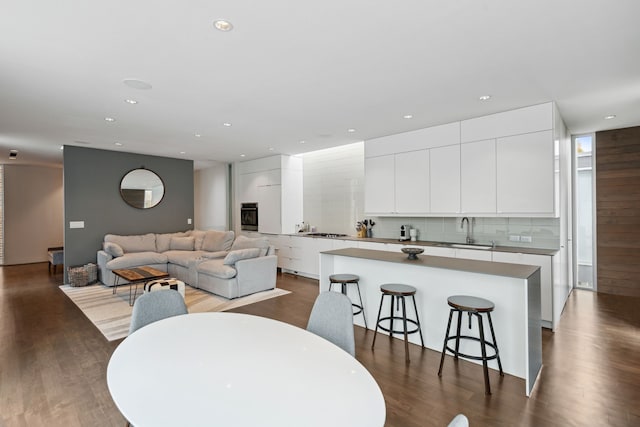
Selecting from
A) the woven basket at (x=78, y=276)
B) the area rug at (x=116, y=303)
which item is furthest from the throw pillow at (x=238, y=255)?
the woven basket at (x=78, y=276)

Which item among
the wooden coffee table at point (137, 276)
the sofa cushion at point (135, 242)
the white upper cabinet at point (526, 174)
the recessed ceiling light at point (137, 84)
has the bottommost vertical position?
the wooden coffee table at point (137, 276)

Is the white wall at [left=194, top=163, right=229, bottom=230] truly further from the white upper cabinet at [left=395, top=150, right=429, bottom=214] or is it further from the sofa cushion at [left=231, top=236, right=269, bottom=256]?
the white upper cabinet at [left=395, top=150, right=429, bottom=214]

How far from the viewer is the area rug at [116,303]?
12.7 feet

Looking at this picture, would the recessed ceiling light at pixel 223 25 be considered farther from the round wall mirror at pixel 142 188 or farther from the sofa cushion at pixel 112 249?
the round wall mirror at pixel 142 188

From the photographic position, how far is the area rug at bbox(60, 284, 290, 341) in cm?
386

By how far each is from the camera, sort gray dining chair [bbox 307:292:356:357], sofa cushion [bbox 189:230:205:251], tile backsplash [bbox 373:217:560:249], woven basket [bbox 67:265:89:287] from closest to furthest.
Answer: gray dining chair [bbox 307:292:356:357] → tile backsplash [bbox 373:217:560:249] → woven basket [bbox 67:265:89:287] → sofa cushion [bbox 189:230:205:251]

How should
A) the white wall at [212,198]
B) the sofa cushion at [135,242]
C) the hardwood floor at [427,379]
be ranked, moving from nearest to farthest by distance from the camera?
the hardwood floor at [427,379], the sofa cushion at [135,242], the white wall at [212,198]

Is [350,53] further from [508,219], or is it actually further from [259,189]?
[259,189]

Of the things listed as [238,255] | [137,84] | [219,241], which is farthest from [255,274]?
[137,84]

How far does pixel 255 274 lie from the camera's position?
523 centimetres

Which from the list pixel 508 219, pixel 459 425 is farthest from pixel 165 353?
pixel 508 219

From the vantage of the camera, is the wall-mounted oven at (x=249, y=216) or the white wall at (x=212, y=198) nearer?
the wall-mounted oven at (x=249, y=216)

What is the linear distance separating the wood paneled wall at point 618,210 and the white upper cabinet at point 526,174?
2414 millimetres

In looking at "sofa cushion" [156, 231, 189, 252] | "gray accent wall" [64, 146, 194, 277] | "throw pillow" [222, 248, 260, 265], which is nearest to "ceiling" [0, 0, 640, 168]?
"gray accent wall" [64, 146, 194, 277]
